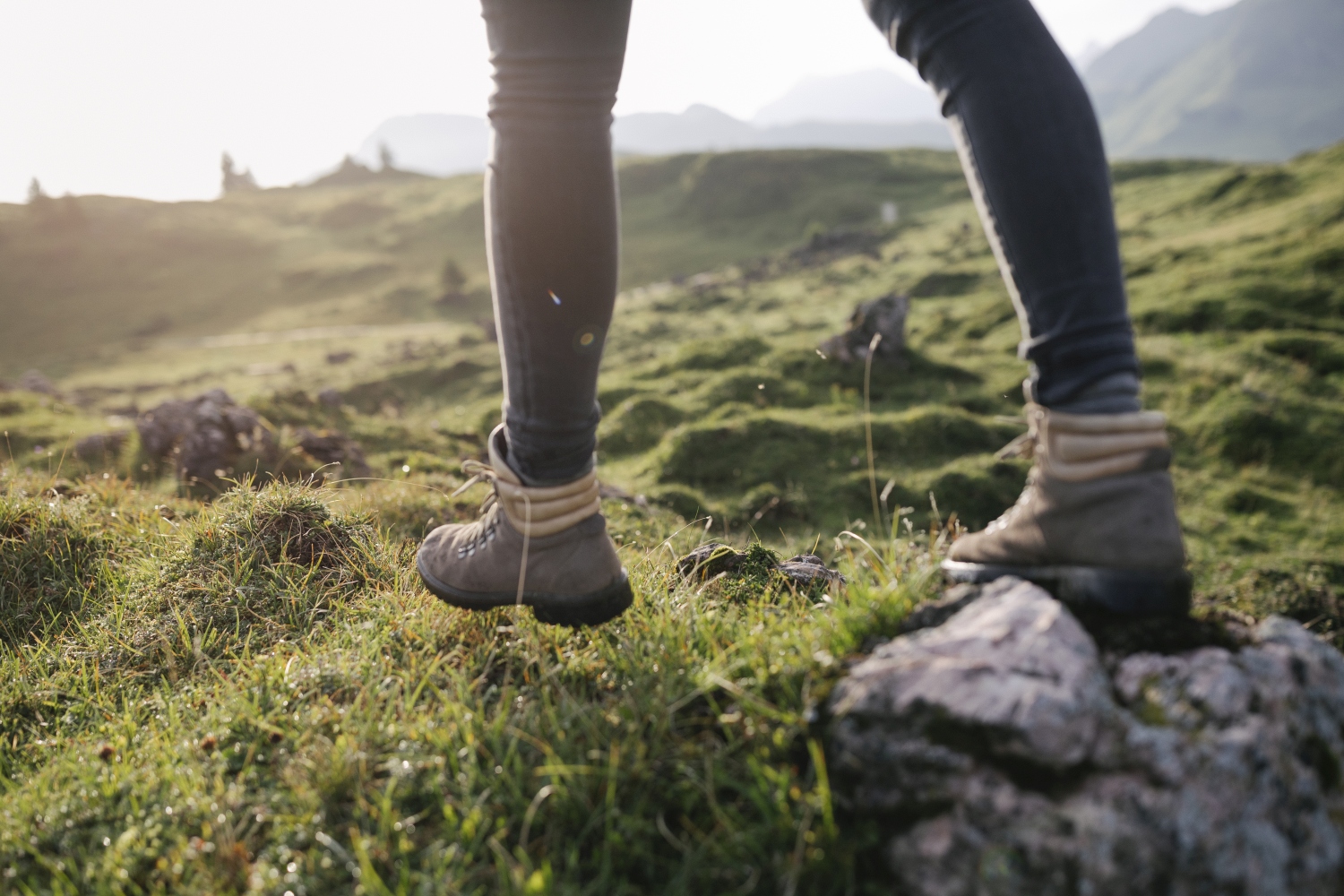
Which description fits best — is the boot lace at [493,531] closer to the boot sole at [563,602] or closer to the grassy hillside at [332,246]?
the boot sole at [563,602]

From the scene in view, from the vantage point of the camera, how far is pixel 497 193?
172 centimetres

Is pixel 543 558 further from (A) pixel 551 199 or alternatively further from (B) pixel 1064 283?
(B) pixel 1064 283

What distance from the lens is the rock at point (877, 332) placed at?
33.0 feet

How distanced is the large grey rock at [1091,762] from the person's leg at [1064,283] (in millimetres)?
209

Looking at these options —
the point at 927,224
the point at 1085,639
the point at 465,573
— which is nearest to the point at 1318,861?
the point at 1085,639

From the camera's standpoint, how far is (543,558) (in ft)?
6.33

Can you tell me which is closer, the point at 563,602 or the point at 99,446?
the point at 563,602

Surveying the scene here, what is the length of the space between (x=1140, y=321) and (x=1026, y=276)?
12.4 metres

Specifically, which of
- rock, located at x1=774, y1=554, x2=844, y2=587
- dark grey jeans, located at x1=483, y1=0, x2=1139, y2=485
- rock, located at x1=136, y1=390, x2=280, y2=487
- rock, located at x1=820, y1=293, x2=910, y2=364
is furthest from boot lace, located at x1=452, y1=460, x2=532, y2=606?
rock, located at x1=820, y1=293, x2=910, y2=364

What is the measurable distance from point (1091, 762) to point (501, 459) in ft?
4.90

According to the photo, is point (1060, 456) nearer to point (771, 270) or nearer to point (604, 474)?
point (604, 474)

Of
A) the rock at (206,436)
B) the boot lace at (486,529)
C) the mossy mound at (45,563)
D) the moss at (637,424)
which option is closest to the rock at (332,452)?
the rock at (206,436)

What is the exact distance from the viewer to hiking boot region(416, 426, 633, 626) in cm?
192

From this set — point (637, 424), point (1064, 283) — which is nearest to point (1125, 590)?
point (1064, 283)
